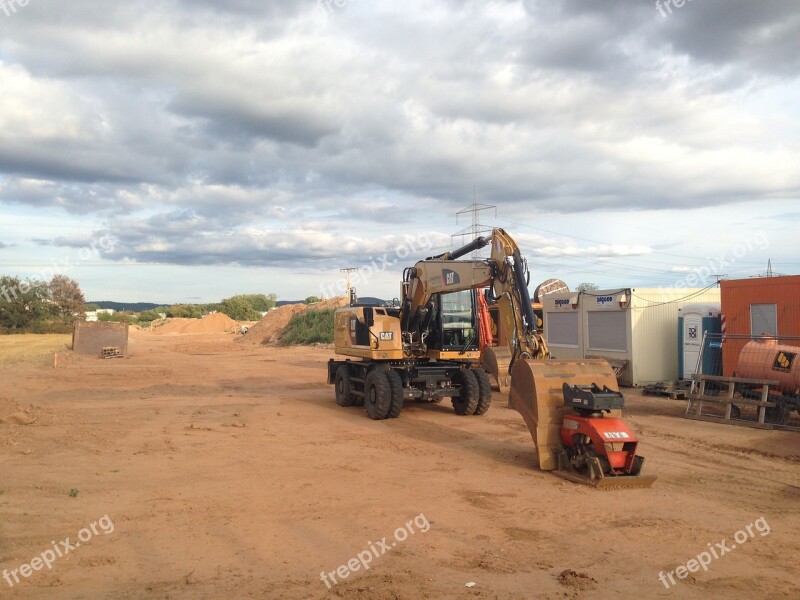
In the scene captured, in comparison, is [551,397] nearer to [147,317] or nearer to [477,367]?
[477,367]

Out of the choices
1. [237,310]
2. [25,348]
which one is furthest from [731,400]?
[237,310]

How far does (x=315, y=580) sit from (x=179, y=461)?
5653 mm

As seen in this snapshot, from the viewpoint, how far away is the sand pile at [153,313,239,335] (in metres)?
79.4

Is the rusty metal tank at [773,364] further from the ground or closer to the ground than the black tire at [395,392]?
further from the ground

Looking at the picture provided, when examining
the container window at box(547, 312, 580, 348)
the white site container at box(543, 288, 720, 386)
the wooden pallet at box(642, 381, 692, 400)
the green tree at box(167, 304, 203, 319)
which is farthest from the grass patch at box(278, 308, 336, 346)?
the green tree at box(167, 304, 203, 319)

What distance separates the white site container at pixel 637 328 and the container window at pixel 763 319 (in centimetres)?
352

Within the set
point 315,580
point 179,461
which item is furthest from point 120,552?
point 179,461

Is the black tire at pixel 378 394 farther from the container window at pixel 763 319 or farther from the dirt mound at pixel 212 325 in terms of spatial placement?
the dirt mound at pixel 212 325

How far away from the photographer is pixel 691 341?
1984 centimetres

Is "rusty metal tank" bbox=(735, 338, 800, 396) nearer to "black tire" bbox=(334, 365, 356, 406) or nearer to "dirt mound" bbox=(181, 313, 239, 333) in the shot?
"black tire" bbox=(334, 365, 356, 406)

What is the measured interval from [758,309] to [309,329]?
37.6 m

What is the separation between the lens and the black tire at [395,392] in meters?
14.5

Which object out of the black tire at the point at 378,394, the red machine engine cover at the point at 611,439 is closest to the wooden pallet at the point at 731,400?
the red machine engine cover at the point at 611,439

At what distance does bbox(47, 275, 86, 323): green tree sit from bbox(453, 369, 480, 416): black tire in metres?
Answer: 47.0
